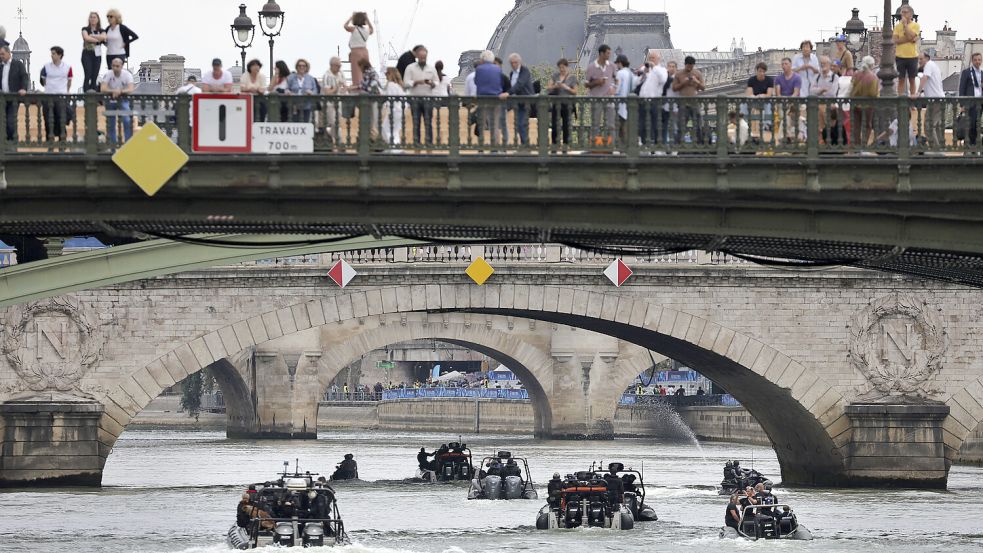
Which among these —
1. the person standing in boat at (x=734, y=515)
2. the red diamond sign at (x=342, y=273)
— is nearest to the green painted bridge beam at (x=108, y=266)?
the person standing in boat at (x=734, y=515)

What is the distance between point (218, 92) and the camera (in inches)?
1032

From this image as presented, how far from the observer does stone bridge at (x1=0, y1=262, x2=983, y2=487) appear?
50.5 meters

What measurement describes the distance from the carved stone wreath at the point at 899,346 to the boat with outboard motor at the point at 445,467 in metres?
13.8

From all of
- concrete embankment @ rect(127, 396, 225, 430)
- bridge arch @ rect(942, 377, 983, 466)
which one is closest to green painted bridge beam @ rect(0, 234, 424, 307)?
bridge arch @ rect(942, 377, 983, 466)

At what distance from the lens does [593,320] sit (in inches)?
2141

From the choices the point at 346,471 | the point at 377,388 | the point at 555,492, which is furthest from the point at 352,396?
the point at 555,492

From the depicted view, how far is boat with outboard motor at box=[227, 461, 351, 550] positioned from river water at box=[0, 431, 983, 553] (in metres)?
0.62

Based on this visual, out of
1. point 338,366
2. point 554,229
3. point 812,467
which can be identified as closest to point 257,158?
point 554,229

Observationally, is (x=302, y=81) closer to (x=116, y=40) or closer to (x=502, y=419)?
(x=116, y=40)

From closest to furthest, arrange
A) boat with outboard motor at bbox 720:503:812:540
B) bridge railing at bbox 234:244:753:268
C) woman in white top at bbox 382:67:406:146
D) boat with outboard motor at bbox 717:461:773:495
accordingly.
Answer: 1. woman in white top at bbox 382:67:406:146
2. boat with outboard motor at bbox 720:503:812:540
3. boat with outboard motor at bbox 717:461:773:495
4. bridge railing at bbox 234:244:753:268

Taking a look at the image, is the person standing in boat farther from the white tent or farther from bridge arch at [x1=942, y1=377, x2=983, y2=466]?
the white tent

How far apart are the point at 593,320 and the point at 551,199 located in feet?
95.9

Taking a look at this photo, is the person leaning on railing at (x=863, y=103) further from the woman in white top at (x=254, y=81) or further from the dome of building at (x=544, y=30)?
the dome of building at (x=544, y=30)

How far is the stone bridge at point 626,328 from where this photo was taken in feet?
166
